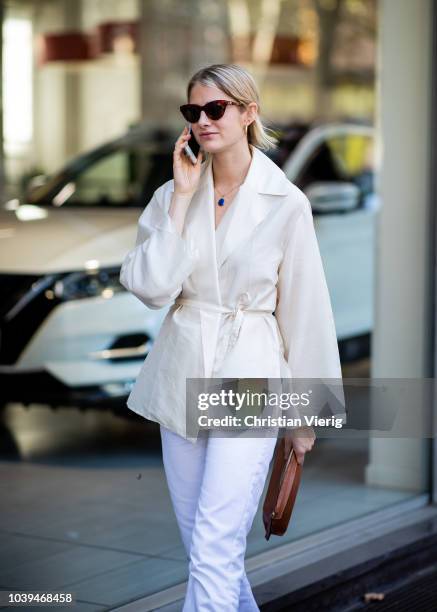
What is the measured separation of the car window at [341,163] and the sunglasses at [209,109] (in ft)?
14.2

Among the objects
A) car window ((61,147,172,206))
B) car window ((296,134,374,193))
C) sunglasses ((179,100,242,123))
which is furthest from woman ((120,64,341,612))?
car window ((296,134,374,193))

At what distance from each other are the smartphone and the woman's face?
0.04m

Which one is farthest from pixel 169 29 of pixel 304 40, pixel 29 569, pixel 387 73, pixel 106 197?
pixel 29 569

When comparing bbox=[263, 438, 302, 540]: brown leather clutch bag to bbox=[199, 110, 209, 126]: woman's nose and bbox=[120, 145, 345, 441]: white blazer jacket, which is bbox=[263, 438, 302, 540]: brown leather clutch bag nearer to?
bbox=[120, 145, 345, 441]: white blazer jacket

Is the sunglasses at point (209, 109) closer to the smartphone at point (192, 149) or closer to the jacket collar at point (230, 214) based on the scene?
the smartphone at point (192, 149)

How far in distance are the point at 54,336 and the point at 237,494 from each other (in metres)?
3.13

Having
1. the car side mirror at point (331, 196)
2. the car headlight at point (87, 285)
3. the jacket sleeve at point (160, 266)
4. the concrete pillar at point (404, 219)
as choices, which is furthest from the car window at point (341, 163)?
the jacket sleeve at point (160, 266)

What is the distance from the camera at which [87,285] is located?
6.81 meters

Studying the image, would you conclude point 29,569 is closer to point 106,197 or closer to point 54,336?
point 54,336

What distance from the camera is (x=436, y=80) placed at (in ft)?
21.4

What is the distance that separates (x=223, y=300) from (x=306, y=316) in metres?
0.27

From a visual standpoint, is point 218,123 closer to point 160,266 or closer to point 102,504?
point 160,266

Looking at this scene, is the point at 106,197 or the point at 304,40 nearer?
the point at 106,197

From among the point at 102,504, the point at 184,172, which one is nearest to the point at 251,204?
the point at 184,172
